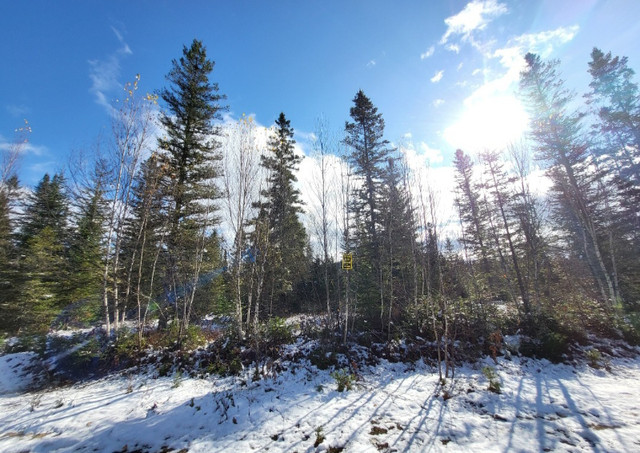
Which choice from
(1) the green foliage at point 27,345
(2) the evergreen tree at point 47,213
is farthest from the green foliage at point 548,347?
(2) the evergreen tree at point 47,213

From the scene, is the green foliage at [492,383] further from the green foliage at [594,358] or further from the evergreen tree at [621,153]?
the evergreen tree at [621,153]

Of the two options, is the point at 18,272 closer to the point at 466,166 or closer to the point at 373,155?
the point at 373,155

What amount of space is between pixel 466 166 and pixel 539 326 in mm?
15097

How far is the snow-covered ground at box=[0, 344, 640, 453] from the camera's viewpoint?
349 cm

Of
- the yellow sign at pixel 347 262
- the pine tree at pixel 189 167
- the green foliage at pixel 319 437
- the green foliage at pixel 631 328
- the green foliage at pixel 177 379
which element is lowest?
the green foliage at pixel 319 437

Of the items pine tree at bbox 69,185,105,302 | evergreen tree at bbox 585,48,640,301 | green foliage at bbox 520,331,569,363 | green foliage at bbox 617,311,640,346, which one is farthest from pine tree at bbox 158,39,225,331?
evergreen tree at bbox 585,48,640,301

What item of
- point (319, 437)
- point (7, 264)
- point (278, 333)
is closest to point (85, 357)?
point (278, 333)

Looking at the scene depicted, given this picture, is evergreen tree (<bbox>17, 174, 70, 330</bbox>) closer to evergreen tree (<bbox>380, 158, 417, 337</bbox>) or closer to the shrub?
the shrub

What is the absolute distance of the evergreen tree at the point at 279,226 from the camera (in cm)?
930

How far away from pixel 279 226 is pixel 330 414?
22.0 ft

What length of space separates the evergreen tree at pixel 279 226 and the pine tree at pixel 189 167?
260 centimetres

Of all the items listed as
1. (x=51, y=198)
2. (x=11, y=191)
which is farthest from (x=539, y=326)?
(x=51, y=198)

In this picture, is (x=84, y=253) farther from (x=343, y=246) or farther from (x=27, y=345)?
(x=343, y=246)

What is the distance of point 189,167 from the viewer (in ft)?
36.8
